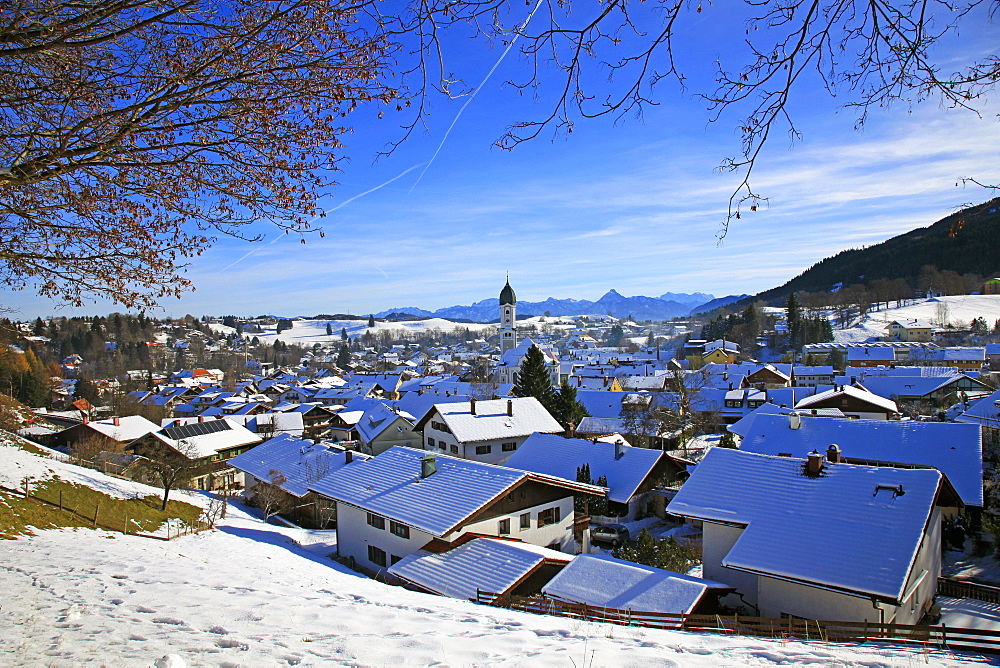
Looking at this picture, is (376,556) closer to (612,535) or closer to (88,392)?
(612,535)

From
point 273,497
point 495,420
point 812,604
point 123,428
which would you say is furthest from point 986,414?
point 123,428

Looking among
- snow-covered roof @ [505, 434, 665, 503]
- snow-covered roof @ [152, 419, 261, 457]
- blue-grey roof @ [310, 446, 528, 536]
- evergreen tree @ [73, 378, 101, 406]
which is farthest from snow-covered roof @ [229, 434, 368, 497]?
evergreen tree @ [73, 378, 101, 406]

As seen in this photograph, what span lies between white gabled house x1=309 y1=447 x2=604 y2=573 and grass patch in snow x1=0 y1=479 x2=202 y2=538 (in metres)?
5.14

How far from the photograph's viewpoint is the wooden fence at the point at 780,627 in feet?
22.6

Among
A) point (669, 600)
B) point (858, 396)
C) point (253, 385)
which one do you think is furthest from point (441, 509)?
point (253, 385)

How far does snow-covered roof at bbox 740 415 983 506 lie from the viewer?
65.3ft

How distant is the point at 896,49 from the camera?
327 centimetres

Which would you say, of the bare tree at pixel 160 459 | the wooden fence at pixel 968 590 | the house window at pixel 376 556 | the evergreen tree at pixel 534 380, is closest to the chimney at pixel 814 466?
the wooden fence at pixel 968 590

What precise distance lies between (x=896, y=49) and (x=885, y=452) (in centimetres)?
2440

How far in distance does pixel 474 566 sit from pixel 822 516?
A: 7.82m

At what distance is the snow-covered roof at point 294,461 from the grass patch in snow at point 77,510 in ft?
16.5

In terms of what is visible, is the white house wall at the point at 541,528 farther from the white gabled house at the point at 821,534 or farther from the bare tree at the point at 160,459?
the bare tree at the point at 160,459

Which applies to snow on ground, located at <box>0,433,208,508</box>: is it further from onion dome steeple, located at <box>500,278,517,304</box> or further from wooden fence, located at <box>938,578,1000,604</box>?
onion dome steeple, located at <box>500,278,517,304</box>

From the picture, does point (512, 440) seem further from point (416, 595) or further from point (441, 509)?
point (416, 595)
